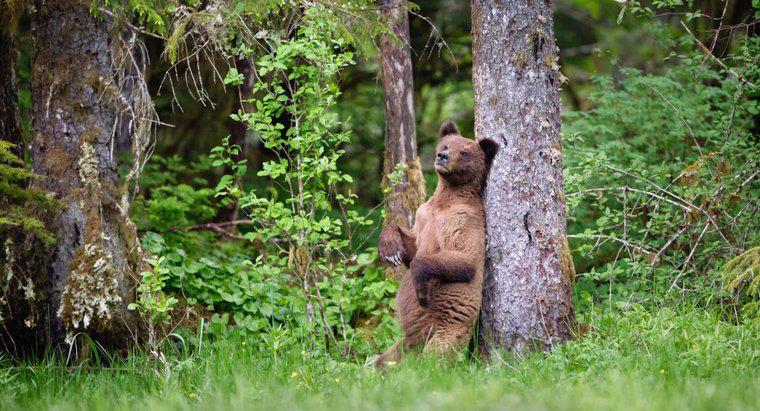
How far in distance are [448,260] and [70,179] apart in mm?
3570

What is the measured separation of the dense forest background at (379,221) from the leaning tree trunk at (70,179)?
0.21 meters

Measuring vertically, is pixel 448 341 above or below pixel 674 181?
below

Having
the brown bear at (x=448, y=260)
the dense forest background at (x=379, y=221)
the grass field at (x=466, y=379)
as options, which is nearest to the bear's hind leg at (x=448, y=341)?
the brown bear at (x=448, y=260)

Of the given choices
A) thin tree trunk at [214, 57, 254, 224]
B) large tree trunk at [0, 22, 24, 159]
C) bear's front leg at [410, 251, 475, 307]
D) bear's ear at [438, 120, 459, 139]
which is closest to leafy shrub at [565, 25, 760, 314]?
bear's ear at [438, 120, 459, 139]

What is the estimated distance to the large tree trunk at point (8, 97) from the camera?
8.16 metres

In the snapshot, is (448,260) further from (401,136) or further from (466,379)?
(401,136)

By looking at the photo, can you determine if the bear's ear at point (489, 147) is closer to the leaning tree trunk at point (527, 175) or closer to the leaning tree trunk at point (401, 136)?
the leaning tree trunk at point (527, 175)

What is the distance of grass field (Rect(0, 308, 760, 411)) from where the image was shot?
167 inches


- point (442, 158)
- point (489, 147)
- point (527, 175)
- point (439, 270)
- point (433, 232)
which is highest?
point (489, 147)

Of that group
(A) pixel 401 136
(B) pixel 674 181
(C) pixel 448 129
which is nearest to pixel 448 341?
(C) pixel 448 129

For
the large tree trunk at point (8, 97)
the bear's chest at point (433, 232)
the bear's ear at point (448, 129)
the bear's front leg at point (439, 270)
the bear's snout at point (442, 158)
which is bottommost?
the bear's front leg at point (439, 270)

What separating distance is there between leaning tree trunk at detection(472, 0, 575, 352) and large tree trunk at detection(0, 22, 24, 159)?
5.05 meters

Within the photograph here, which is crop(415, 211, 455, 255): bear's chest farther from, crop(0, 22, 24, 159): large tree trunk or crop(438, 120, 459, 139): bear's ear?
crop(0, 22, 24, 159): large tree trunk

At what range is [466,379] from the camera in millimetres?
5344
